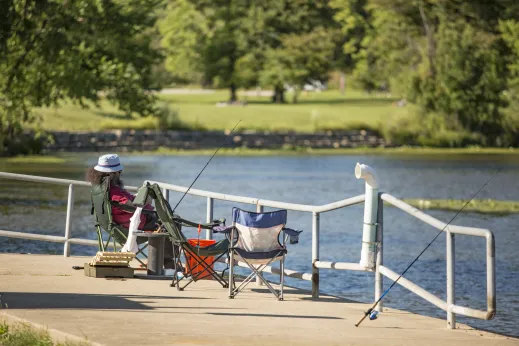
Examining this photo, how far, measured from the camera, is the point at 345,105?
93438 mm

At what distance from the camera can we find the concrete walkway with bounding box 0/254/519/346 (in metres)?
9.05

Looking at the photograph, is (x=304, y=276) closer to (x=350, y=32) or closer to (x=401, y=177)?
(x=401, y=177)

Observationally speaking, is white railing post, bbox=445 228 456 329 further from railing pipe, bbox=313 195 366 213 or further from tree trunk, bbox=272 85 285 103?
tree trunk, bbox=272 85 285 103

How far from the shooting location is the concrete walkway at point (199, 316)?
9055mm

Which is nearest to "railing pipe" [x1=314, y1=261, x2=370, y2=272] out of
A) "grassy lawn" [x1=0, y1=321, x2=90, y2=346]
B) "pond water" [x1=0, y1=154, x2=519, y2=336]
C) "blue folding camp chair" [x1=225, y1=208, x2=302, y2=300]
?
"blue folding camp chair" [x1=225, y1=208, x2=302, y2=300]

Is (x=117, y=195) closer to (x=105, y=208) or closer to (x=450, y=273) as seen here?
(x=105, y=208)

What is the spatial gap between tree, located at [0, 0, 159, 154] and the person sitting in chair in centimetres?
2036

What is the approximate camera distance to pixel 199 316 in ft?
33.1

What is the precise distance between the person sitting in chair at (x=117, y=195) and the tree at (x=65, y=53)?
66.8ft

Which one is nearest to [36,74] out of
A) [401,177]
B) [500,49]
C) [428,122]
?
[401,177]

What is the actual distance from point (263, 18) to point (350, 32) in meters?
8.95

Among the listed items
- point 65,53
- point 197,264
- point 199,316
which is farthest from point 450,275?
point 65,53

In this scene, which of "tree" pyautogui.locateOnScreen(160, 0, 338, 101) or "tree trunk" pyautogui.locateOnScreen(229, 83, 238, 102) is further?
"tree" pyautogui.locateOnScreen(160, 0, 338, 101)

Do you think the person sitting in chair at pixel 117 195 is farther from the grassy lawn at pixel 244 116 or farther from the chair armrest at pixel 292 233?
the grassy lawn at pixel 244 116
